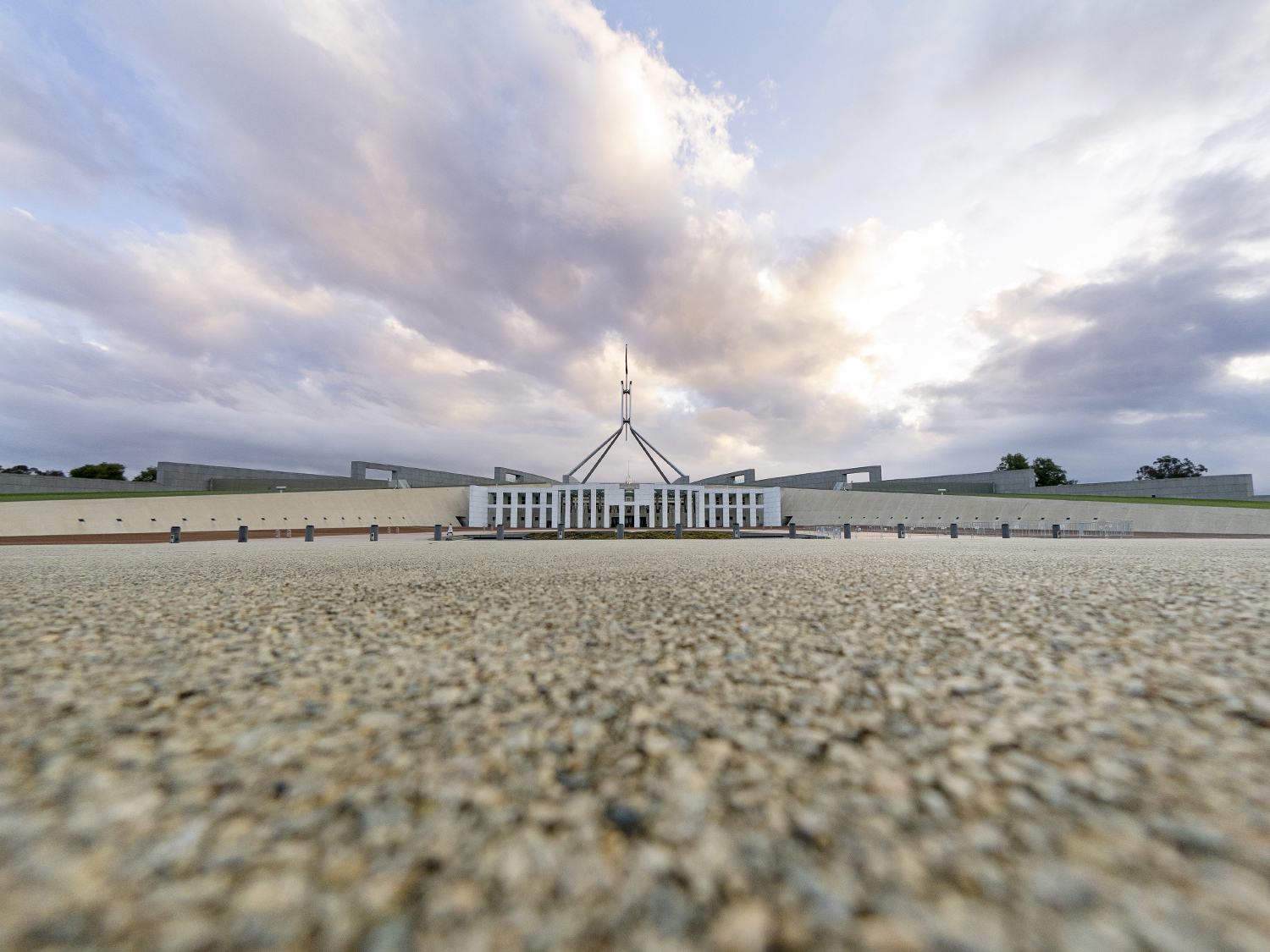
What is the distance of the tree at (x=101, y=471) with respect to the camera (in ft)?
217

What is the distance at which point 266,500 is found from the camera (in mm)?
41656

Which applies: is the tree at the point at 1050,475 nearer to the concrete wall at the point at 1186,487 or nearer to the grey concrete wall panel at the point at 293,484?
the concrete wall at the point at 1186,487

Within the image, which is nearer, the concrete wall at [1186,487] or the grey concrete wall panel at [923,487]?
the concrete wall at [1186,487]

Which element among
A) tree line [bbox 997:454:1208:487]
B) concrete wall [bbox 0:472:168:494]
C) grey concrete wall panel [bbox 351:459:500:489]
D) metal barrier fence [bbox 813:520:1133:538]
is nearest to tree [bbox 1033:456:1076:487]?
tree line [bbox 997:454:1208:487]

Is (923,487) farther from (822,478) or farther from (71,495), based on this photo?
(71,495)

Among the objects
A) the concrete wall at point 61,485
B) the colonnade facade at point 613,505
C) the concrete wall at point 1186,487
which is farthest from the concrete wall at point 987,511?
the concrete wall at point 61,485

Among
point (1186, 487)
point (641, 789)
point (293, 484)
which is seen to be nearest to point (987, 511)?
point (1186, 487)

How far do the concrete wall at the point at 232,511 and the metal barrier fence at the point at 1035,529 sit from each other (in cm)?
4056

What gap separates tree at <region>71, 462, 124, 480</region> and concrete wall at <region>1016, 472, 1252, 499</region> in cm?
11886

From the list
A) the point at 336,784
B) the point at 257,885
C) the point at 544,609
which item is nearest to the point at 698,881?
the point at 257,885

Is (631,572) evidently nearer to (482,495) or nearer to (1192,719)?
(1192,719)

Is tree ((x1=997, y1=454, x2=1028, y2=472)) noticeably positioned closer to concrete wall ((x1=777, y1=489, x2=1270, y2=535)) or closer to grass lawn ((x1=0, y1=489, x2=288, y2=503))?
concrete wall ((x1=777, y1=489, x2=1270, y2=535))

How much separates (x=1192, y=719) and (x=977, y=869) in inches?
72.8

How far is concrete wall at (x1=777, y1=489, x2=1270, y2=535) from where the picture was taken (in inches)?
A: 1464
